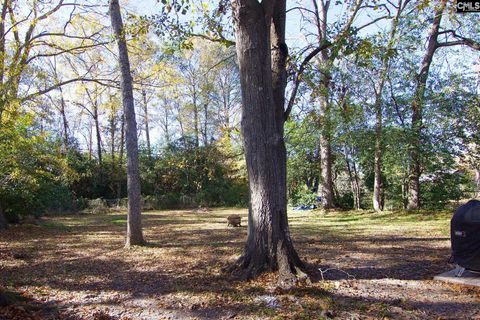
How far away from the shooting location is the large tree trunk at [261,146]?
508 cm

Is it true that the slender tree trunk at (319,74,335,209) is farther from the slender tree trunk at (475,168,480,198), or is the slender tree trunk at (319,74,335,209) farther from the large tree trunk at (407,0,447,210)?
the slender tree trunk at (475,168,480,198)

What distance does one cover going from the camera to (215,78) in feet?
110

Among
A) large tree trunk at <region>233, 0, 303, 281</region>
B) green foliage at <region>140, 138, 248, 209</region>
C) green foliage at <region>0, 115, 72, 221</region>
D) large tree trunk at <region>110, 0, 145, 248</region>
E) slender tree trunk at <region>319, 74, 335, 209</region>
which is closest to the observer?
large tree trunk at <region>233, 0, 303, 281</region>

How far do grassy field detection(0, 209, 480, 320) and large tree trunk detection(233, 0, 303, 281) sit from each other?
16.6 inches

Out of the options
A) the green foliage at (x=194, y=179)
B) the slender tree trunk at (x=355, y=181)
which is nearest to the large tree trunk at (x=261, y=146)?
the slender tree trunk at (x=355, y=181)

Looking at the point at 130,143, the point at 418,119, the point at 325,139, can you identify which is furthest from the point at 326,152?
the point at 130,143

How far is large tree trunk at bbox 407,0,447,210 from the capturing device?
45.9ft

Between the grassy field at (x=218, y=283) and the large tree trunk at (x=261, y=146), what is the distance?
16.6 inches

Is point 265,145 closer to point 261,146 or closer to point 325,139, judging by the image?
point 261,146

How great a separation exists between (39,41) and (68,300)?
10919mm

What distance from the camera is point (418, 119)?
1430cm

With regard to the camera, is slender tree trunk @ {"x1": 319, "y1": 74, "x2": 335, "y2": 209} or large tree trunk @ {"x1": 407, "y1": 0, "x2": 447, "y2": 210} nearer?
large tree trunk @ {"x1": 407, "y1": 0, "x2": 447, "y2": 210}

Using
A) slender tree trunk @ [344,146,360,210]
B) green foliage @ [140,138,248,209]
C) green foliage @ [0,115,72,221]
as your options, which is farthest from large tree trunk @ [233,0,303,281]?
green foliage @ [140,138,248,209]

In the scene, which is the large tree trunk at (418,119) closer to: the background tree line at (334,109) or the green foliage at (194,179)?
the background tree line at (334,109)
